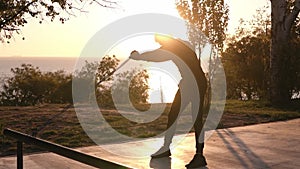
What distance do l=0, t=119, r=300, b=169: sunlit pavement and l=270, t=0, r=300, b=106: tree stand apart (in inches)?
277

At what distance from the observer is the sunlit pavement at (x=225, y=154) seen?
614cm

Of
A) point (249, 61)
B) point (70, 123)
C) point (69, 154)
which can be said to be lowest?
point (70, 123)

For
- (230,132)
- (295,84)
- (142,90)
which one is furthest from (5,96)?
(230,132)

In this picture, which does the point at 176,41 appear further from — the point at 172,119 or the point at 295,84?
the point at 295,84

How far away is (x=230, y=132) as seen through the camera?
364 inches

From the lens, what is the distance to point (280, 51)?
52.8ft

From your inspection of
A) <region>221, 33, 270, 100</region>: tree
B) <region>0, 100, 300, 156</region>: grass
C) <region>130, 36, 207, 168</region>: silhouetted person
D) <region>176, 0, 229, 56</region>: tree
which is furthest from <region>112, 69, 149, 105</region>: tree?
<region>130, 36, 207, 168</region>: silhouetted person

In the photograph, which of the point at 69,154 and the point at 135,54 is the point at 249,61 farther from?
the point at 69,154

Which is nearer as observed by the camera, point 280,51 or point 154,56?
point 154,56

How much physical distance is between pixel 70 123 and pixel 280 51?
359 inches

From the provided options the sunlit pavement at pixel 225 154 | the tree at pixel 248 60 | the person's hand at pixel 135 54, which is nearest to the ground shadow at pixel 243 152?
the sunlit pavement at pixel 225 154

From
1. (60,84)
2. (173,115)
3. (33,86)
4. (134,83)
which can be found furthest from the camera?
(134,83)

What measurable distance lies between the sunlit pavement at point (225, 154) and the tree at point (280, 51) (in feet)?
23.1

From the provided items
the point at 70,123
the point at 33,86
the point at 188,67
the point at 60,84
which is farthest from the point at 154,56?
the point at 60,84
